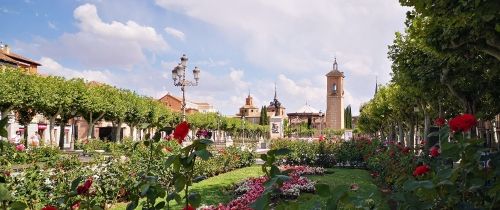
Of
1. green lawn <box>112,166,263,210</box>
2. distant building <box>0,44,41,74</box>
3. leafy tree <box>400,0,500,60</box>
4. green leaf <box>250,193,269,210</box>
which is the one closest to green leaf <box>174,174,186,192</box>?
green leaf <box>250,193,269,210</box>

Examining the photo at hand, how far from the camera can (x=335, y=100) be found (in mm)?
104125

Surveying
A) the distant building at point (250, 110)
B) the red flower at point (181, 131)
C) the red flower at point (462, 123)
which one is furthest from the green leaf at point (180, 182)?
the distant building at point (250, 110)

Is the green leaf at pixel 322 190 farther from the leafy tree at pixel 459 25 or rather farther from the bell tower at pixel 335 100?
the bell tower at pixel 335 100

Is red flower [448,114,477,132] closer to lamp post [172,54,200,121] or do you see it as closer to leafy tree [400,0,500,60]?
leafy tree [400,0,500,60]

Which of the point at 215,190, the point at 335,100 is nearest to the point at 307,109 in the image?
the point at 335,100

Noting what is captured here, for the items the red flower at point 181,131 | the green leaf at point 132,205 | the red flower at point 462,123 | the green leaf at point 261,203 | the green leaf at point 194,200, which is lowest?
the green leaf at point 132,205

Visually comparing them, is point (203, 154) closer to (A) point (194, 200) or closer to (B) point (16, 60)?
(A) point (194, 200)

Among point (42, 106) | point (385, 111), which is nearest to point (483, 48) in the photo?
point (385, 111)

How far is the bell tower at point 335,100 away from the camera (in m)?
104

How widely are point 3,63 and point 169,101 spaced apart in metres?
69.4

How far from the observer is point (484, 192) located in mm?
2664

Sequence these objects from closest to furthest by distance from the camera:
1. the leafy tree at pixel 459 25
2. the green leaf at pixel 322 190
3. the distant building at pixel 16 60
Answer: the green leaf at pixel 322 190
the leafy tree at pixel 459 25
the distant building at pixel 16 60

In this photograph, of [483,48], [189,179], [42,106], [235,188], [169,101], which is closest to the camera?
[189,179]

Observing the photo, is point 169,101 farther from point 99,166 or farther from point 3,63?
point 99,166
